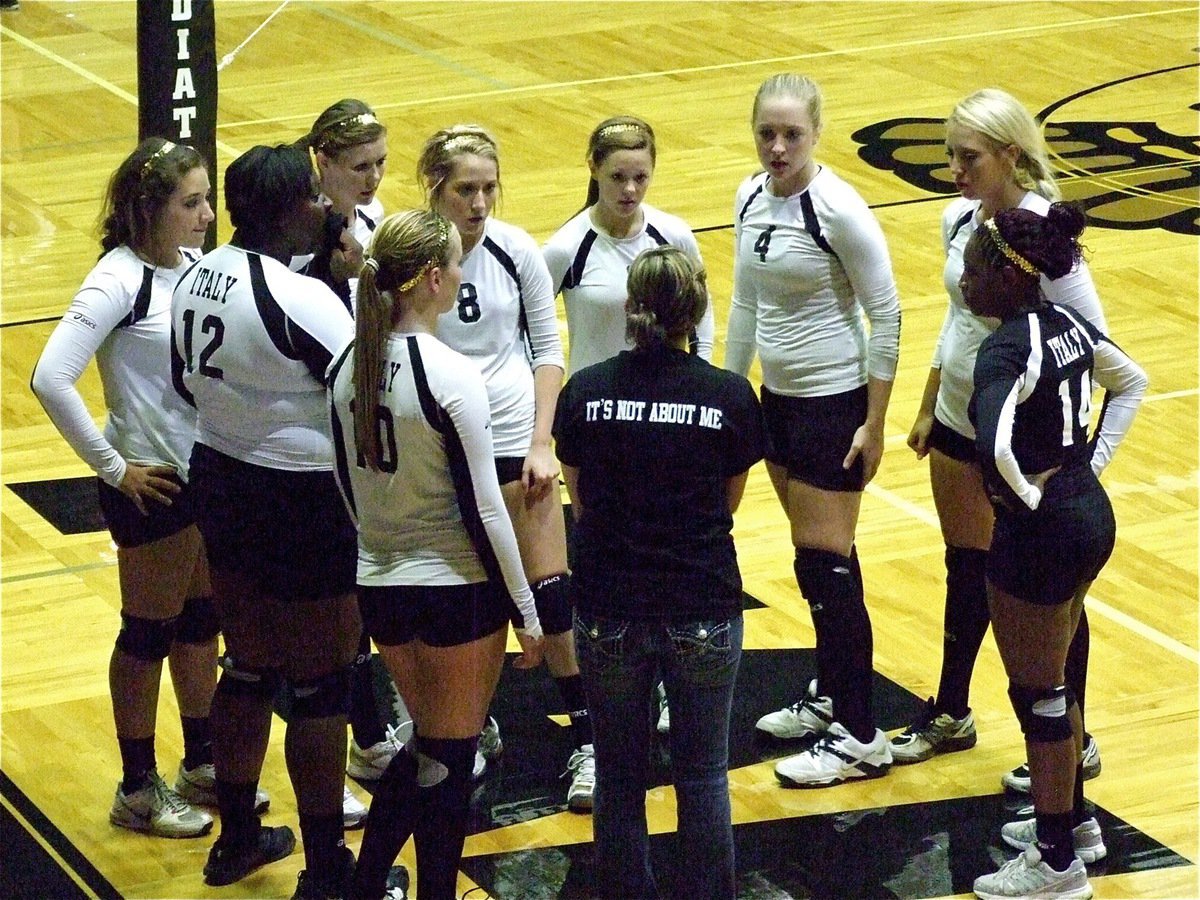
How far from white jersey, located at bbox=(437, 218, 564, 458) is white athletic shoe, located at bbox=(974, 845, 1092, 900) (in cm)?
139

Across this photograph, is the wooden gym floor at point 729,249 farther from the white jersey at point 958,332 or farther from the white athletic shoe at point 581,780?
the white jersey at point 958,332

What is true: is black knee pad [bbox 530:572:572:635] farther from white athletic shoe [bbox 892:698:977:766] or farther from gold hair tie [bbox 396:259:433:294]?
gold hair tie [bbox 396:259:433:294]

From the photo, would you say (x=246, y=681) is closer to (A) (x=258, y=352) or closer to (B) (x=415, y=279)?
(A) (x=258, y=352)

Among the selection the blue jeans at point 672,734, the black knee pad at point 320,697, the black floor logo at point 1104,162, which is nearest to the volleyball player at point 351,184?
the black knee pad at point 320,697

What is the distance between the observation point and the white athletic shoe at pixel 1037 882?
4.16 m

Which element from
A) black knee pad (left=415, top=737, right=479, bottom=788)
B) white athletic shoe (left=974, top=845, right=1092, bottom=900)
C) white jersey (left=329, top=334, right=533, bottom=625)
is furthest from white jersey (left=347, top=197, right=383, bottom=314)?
white athletic shoe (left=974, top=845, right=1092, bottom=900)

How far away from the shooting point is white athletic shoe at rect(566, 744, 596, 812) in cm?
457

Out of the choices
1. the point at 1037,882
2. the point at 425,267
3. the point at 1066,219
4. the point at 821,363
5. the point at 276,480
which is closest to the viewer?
the point at 425,267

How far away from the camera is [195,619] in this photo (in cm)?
452

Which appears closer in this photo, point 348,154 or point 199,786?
point 348,154

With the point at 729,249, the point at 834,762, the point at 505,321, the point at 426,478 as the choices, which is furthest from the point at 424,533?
the point at 729,249

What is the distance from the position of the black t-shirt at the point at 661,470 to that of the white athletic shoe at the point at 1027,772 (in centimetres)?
125

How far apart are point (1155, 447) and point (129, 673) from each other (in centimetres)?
378

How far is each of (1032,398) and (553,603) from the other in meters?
1.25
